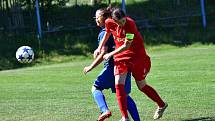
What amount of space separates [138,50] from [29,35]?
22896 millimetres

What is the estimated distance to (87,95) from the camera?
43.5 feet

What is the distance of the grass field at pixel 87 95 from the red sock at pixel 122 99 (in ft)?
3.99

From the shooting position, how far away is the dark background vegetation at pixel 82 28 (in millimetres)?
29641

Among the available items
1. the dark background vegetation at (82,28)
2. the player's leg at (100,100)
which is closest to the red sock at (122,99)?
the player's leg at (100,100)

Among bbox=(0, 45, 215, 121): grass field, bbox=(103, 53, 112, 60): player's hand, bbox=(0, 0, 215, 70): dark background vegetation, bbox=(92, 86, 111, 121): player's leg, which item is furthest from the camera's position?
bbox=(0, 0, 215, 70): dark background vegetation

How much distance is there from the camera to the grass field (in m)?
10.2

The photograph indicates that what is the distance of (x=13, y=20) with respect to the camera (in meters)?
32.8

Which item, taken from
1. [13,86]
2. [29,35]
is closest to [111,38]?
[13,86]

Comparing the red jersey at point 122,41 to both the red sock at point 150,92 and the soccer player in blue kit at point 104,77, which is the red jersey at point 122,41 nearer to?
the soccer player in blue kit at point 104,77

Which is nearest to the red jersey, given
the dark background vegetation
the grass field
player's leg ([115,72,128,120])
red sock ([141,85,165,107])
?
player's leg ([115,72,128,120])

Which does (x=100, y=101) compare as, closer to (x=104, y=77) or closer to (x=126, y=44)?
(x=104, y=77)

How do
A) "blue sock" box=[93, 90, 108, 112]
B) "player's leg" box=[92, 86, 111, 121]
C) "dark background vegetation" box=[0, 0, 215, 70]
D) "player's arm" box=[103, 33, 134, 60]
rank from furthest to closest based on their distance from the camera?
"dark background vegetation" box=[0, 0, 215, 70], "blue sock" box=[93, 90, 108, 112], "player's leg" box=[92, 86, 111, 121], "player's arm" box=[103, 33, 134, 60]

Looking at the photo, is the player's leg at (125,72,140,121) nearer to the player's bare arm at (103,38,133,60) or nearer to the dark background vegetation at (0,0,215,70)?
the player's bare arm at (103,38,133,60)

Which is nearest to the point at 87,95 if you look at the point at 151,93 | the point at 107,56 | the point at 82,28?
the point at 151,93
